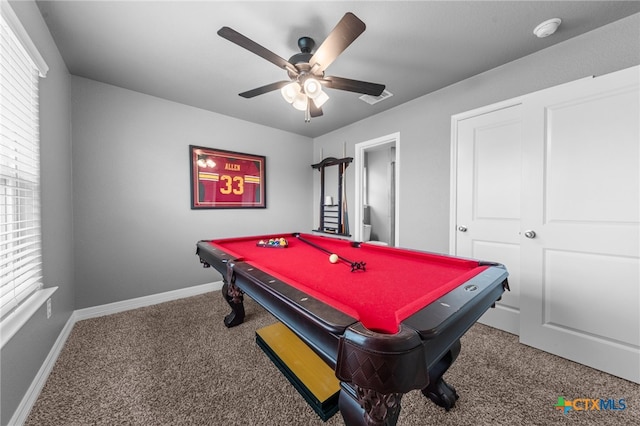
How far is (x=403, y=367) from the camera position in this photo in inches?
24.8

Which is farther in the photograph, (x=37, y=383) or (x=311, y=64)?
(x=311, y=64)

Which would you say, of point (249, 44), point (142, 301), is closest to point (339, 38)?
point (249, 44)

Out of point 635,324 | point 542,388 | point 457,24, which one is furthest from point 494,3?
point 542,388

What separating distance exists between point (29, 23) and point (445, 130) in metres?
3.39

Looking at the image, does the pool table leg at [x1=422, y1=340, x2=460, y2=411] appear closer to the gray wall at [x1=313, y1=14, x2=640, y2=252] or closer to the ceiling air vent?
the gray wall at [x1=313, y1=14, x2=640, y2=252]

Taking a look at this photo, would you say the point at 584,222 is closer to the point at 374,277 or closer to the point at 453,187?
the point at 453,187

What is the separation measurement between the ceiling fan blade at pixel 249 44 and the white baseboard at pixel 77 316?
2.28 metres

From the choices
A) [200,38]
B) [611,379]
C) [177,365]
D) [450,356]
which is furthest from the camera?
[200,38]

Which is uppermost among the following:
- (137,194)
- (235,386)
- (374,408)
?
(137,194)

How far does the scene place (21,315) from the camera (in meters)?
1.28

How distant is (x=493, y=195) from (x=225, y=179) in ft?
10.6

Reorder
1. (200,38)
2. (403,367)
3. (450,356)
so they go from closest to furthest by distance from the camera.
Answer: (403,367) < (450,356) < (200,38)

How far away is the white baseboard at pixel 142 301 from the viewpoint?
2420 mm

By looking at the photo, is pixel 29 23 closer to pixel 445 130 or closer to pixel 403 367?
pixel 403 367
